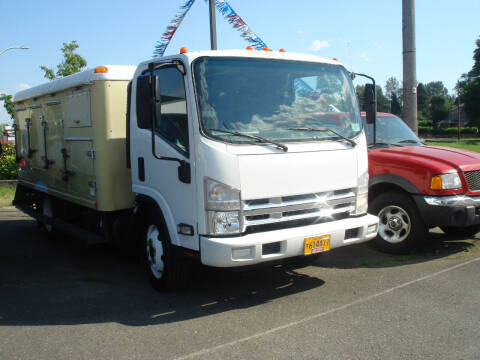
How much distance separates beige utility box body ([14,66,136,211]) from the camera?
20.1ft

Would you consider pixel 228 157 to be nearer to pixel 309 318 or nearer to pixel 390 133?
pixel 309 318

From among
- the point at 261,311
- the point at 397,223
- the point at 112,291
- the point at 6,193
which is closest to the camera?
the point at 261,311

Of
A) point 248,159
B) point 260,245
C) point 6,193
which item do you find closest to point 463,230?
point 260,245

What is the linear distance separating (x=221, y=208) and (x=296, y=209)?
2.58 ft

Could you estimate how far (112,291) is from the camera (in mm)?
5613

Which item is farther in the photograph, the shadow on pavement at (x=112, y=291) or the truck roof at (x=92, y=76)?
the truck roof at (x=92, y=76)

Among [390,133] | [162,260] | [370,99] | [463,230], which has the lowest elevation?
[463,230]

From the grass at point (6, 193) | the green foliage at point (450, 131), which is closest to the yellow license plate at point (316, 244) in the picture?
the grass at point (6, 193)

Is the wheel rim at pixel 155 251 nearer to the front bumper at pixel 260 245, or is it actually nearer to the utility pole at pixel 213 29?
the front bumper at pixel 260 245

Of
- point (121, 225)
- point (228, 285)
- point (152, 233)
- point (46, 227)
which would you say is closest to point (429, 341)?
point (228, 285)

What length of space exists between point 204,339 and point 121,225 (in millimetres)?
2505

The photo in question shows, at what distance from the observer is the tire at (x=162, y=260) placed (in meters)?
5.07

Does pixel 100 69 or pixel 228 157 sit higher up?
pixel 100 69

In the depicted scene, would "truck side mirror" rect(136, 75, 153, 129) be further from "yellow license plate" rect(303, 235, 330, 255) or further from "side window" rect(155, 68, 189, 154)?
"yellow license plate" rect(303, 235, 330, 255)
